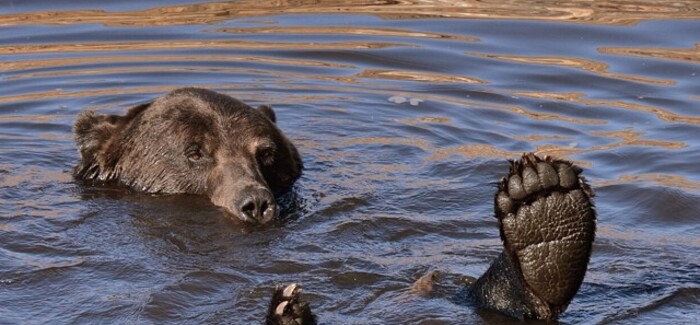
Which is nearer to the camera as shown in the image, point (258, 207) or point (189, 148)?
point (258, 207)

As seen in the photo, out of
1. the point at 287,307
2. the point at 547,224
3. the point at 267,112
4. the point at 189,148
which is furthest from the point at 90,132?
the point at 547,224

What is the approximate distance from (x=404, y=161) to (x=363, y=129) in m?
1.03

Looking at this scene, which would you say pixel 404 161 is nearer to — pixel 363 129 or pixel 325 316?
pixel 363 129

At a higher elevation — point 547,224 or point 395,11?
point 547,224

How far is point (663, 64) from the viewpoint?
11.8 m

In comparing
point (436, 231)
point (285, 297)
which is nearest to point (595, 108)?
point (436, 231)

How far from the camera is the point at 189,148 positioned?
8.35 metres

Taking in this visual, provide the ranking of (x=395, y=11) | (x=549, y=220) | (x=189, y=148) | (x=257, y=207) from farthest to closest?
(x=395, y=11)
(x=189, y=148)
(x=257, y=207)
(x=549, y=220)

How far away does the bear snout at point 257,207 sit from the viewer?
7.59 m

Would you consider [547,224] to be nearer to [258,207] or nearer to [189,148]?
[258,207]

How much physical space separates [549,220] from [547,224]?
0.8 inches

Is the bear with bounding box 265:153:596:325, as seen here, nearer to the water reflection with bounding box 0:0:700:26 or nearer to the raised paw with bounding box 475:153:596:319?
the raised paw with bounding box 475:153:596:319

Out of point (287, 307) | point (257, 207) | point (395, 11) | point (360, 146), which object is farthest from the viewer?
point (395, 11)

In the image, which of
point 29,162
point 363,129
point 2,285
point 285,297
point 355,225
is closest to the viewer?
point 285,297
